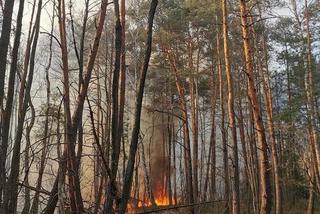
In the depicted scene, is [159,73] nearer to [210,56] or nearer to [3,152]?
[210,56]

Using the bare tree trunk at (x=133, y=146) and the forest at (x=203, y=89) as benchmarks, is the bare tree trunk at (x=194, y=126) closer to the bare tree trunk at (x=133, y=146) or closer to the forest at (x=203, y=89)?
the forest at (x=203, y=89)

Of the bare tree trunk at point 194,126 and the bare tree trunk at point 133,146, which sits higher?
the bare tree trunk at point 194,126

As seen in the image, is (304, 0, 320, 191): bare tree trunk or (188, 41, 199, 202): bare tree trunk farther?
(188, 41, 199, 202): bare tree trunk

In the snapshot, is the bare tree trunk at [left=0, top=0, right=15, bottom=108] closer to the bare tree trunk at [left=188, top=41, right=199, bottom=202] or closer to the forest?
the forest

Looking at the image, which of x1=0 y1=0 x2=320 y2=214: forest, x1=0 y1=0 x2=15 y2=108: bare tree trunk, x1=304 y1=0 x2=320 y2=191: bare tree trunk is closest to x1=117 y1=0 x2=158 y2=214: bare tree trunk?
x1=0 y1=0 x2=15 y2=108: bare tree trunk

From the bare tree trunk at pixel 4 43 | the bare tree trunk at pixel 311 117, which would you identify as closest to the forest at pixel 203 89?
the bare tree trunk at pixel 311 117

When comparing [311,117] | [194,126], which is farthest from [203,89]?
[311,117]

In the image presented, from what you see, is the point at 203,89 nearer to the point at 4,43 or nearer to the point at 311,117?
the point at 311,117

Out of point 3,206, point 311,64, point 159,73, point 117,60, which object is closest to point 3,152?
point 3,206

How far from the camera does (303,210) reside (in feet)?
65.4

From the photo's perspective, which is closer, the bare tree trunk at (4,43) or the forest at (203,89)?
the bare tree trunk at (4,43)

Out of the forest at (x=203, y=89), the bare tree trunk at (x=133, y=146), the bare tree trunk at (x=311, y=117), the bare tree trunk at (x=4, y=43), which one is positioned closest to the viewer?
the bare tree trunk at (x=133, y=146)

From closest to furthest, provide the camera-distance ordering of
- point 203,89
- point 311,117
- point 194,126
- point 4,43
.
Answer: point 4,43 < point 311,117 < point 194,126 < point 203,89

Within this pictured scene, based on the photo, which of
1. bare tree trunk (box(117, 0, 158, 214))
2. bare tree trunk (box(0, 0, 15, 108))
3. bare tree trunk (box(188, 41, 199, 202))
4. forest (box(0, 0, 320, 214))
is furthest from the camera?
bare tree trunk (box(188, 41, 199, 202))
